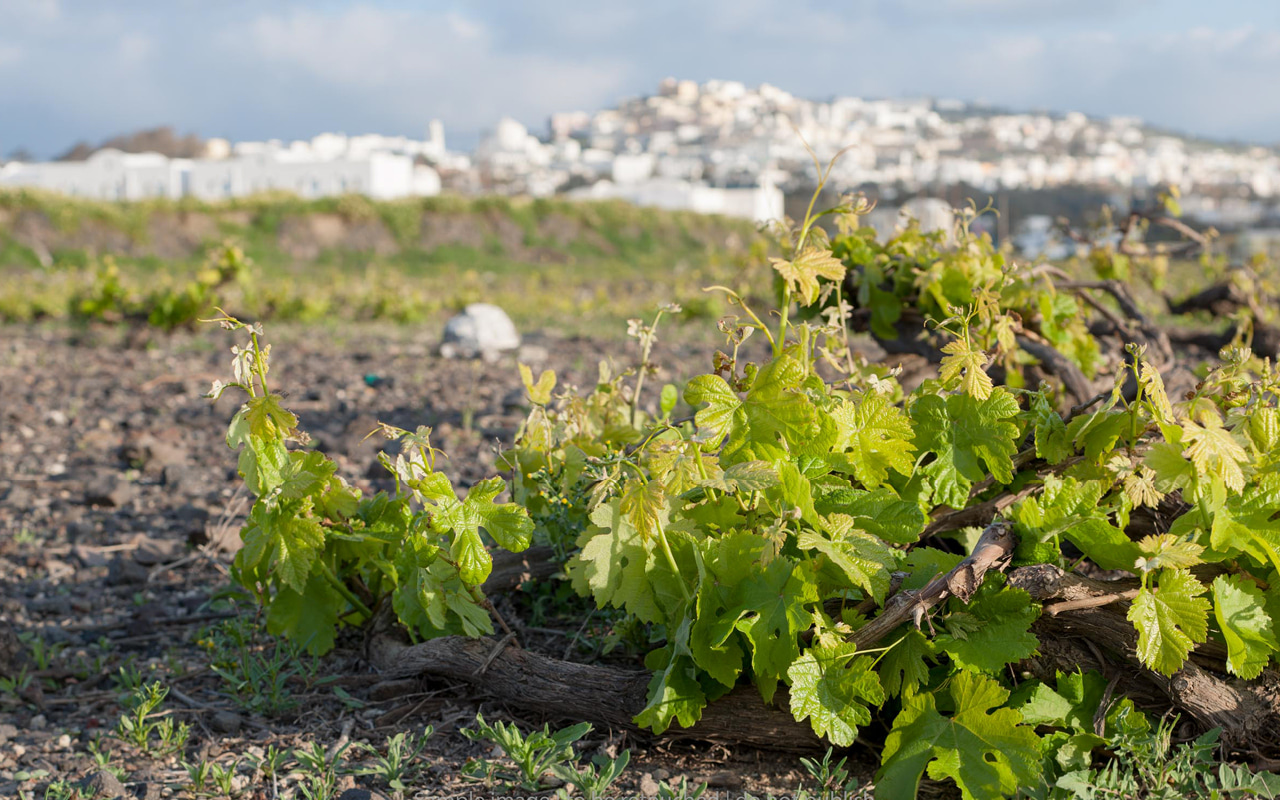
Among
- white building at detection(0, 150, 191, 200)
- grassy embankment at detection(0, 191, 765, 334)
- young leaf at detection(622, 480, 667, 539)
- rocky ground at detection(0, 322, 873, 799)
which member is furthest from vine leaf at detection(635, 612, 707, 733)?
white building at detection(0, 150, 191, 200)

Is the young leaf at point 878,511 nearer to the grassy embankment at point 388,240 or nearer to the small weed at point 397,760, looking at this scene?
the small weed at point 397,760

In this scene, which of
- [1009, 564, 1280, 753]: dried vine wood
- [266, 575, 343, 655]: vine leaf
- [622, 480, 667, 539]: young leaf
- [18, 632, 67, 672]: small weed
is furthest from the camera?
[18, 632, 67, 672]: small weed

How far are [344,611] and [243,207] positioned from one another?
2776cm

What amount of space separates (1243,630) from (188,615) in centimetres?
245

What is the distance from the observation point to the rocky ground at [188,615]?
1734mm

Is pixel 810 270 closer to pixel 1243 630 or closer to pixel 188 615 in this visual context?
pixel 1243 630

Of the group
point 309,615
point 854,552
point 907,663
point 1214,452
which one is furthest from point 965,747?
point 309,615

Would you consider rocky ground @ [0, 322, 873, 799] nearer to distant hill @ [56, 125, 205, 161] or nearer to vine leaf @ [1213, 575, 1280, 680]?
vine leaf @ [1213, 575, 1280, 680]

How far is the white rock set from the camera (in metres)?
6.37

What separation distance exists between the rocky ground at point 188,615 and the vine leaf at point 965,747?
0.21 m

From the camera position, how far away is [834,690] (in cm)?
150

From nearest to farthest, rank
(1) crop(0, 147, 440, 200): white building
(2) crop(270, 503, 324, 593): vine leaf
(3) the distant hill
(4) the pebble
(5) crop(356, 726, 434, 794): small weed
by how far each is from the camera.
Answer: (5) crop(356, 726, 434, 794): small weed < (2) crop(270, 503, 324, 593): vine leaf < (4) the pebble < (1) crop(0, 147, 440, 200): white building < (3) the distant hill

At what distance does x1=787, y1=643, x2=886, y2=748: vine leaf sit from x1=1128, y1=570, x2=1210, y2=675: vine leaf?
15.8 inches

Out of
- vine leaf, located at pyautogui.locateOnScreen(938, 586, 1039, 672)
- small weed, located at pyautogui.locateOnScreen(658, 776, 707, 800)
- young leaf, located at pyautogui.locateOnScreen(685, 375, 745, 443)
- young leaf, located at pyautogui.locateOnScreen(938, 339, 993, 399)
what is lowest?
small weed, located at pyautogui.locateOnScreen(658, 776, 707, 800)
